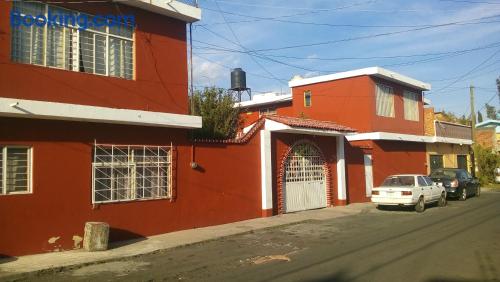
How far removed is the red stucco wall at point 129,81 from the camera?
421 inches

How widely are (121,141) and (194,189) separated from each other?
303 cm

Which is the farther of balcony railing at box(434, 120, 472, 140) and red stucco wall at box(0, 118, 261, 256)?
balcony railing at box(434, 120, 472, 140)

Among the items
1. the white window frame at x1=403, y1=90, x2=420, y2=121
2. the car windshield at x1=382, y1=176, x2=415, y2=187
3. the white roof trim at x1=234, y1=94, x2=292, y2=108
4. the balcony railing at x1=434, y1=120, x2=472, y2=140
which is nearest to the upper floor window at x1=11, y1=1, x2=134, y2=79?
the car windshield at x1=382, y1=176, x2=415, y2=187

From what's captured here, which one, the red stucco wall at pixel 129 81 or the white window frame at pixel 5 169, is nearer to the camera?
the white window frame at pixel 5 169

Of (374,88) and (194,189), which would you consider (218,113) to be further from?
(374,88)

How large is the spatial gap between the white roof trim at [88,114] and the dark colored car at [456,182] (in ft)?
47.4

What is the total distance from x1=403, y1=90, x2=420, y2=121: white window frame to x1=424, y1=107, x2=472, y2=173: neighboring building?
182cm

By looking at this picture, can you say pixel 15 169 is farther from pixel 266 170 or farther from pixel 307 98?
pixel 307 98

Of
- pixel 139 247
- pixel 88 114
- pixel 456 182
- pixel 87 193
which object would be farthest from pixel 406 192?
pixel 88 114

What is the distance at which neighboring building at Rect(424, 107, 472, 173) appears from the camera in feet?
105

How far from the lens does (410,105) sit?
30328mm

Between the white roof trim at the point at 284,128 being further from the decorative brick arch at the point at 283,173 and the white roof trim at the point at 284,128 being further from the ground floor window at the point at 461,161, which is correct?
the ground floor window at the point at 461,161

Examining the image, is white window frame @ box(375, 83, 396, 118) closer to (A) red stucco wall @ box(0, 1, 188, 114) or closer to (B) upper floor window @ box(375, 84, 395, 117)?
(B) upper floor window @ box(375, 84, 395, 117)

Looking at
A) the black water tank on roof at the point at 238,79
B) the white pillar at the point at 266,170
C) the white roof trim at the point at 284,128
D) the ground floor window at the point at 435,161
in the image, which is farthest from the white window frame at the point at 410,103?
the white pillar at the point at 266,170
